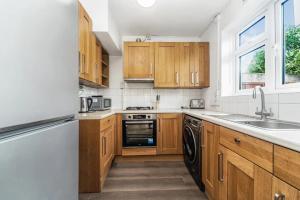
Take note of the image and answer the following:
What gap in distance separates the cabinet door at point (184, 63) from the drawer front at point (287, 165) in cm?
277

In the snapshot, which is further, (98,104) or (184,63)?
(184,63)

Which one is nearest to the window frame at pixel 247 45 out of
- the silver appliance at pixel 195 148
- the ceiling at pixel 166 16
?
the ceiling at pixel 166 16

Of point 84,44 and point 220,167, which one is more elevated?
point 84,44

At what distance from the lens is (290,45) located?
1.73m

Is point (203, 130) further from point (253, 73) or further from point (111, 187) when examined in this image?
point (111, 187)

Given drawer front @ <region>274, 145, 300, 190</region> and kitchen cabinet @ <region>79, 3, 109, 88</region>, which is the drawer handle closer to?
drawer front @ <region>274, 145, 300, 190</region>

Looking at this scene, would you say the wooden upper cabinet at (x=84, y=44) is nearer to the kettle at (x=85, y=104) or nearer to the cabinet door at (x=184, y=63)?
the kettle at (x=85, y=104)

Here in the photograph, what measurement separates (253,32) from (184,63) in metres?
1.40

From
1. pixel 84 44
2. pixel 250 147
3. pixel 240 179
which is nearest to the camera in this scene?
pixel 250 147

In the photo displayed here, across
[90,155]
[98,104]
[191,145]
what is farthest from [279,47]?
[98,104]

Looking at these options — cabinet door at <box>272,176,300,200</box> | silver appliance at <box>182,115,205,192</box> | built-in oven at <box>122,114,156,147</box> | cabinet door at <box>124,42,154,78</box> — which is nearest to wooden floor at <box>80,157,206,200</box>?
silver appliance at <box>182,115,205,192</box>

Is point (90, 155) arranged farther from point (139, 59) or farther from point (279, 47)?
point (279, 47)

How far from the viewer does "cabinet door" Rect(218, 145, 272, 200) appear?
3.24 ft

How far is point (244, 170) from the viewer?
1.20 meters
